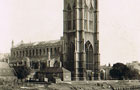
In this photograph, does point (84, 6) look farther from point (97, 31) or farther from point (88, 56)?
point (88, 56)

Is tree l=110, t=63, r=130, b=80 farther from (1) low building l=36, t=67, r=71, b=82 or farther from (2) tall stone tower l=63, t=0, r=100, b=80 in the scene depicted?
(1) low building l=36, t=67, r=71, b=82

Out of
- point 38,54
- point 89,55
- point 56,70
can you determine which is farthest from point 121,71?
point 38,54

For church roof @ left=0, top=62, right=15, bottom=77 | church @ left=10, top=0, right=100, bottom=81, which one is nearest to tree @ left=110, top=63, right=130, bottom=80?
church @ left=10, top=0, right=100, bottom=81

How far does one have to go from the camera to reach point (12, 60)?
107125 millimetres

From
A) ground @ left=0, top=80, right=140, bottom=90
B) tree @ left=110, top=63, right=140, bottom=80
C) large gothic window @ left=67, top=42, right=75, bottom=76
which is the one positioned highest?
large gothic window @ left=67, top=42, right=75, bottom=76

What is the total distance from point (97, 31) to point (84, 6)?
8.68 metres

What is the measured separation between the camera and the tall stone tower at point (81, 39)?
3216 inches

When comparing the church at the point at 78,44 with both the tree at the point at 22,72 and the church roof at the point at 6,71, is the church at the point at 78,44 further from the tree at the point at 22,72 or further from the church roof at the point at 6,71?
the church roof at the point at 6,71

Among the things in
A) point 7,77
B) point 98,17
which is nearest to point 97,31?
point 98,17

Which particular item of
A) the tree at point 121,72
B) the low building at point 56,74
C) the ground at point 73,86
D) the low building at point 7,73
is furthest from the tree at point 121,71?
the low building at point 7,73

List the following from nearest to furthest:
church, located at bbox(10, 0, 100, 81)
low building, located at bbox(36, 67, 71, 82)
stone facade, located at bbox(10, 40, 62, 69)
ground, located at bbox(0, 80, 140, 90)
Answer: ground, located at bbox(0, 80, 140, 90), low building, located at bbox(36, 67, 71, 82), church, located at bbox(10, 0, 100, 81), stone facade, located at bbox(10, 40, 62, 69)

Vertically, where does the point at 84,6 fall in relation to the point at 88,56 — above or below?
above

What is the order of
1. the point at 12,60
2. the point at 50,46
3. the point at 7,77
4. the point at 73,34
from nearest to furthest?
the point at 7,77 < the point at 73,34 < the point at 50,46 < the point at 12,60

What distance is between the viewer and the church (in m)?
81.8
